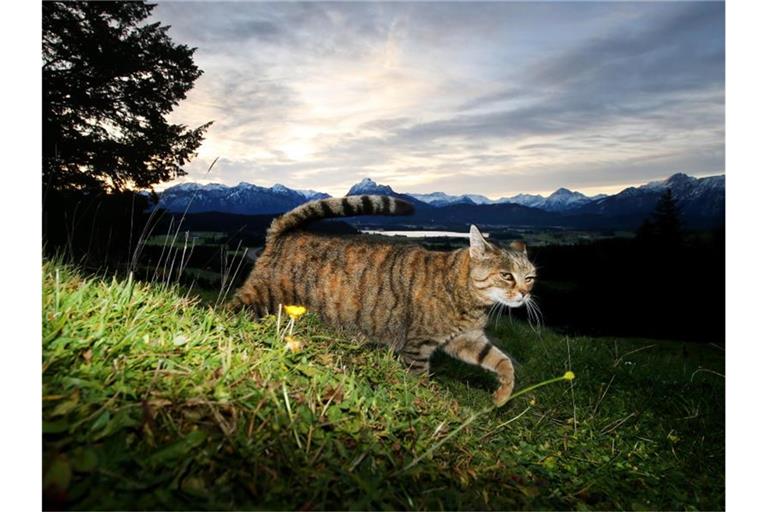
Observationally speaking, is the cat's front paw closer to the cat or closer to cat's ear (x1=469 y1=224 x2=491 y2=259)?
the cat

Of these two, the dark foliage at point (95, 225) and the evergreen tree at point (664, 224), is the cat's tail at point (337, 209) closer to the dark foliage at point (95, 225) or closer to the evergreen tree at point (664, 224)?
the dark foliage at point (95, 225)

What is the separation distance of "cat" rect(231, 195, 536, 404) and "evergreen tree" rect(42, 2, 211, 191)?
1180 mm

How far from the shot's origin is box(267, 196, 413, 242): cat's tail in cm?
418

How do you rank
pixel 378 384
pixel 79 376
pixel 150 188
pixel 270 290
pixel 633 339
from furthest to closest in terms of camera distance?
pixel 633 339 → pixel 270 290 → pixel 150 188 → pixel 378 384 → pixel 79 376

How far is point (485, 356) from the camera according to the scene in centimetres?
433

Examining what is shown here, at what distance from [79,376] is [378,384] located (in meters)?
1.65

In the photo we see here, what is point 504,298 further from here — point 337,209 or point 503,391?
point 337,209

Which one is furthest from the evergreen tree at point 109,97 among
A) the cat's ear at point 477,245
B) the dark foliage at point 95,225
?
the cat's ear at point 477,245

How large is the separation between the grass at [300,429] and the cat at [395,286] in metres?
0.65

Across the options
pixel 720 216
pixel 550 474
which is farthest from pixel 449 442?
pixel 720 216

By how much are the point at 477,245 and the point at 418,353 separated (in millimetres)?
→ 1065

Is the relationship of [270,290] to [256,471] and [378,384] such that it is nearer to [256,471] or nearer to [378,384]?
[378,384]

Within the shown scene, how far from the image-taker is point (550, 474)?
263 centimetres

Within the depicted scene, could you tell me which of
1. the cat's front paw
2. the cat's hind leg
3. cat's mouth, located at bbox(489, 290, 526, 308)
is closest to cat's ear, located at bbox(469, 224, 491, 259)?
cat's mouth, located at bbox(489, 290, 526, 308)
